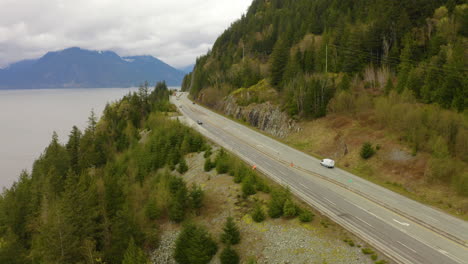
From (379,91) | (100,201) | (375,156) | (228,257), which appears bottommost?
(228,257)

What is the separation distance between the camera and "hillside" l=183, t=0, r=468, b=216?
36844mm

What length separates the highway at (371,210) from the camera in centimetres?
2319

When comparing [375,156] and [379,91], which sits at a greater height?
[379,91]

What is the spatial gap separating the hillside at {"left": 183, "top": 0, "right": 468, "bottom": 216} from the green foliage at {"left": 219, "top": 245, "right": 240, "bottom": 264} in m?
24.4

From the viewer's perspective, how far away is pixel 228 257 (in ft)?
85.4

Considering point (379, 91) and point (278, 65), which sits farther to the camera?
point (278, 65)

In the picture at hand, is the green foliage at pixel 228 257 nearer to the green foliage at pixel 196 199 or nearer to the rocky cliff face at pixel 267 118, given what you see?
the green foliage at pixel 196 199

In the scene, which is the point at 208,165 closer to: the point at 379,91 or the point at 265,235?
the point at 265,235

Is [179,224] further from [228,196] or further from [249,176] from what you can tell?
[249,176]

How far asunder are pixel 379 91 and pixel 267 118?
981 inches

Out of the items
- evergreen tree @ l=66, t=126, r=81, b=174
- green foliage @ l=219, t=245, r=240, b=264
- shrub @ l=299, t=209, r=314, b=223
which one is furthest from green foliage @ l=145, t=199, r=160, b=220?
evergreen tree @ l=66, t=126, r=81, b=174

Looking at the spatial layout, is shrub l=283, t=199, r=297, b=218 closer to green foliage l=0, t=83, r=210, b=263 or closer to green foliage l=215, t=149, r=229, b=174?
green foliage l=0, t=83, r=210, b=263

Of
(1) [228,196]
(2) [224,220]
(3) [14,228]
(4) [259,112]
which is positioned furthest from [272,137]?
(3) [14,228]

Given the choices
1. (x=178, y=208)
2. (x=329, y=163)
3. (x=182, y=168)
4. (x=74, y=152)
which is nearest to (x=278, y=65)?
(x=329, y=163)
